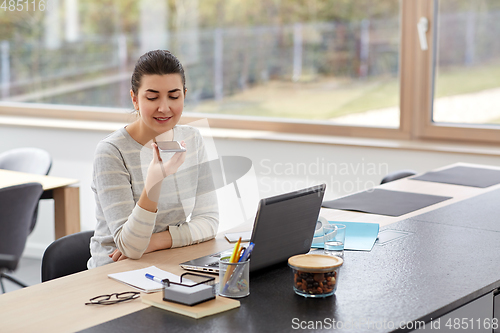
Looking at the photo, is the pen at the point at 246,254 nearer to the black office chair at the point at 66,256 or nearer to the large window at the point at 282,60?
the black office chair at the point at 66,256

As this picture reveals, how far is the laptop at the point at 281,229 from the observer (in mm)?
1452

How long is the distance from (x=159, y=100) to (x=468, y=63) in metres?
2.17

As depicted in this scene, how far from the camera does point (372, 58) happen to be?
12.0 ft

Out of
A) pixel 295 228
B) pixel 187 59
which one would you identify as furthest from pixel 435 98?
pixel 295 228

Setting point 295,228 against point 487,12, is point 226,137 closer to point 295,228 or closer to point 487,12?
point 487,12

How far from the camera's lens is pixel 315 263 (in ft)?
4.52

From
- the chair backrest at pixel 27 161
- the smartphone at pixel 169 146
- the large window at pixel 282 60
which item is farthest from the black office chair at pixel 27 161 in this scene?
the smartphone at pixel 169 146

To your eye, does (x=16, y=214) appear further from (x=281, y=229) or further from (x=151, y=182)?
(x=281, y=229)

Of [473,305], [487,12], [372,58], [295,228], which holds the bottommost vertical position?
[473,305]

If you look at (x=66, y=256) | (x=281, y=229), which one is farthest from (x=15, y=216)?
(x=281, y=229)

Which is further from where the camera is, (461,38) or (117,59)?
(117,59)

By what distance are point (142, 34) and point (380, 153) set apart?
1.90m

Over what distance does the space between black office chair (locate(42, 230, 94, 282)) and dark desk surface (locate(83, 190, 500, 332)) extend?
65 cm

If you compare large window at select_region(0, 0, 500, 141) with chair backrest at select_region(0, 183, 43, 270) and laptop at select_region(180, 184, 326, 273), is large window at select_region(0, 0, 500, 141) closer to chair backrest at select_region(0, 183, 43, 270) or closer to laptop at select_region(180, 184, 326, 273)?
chair backrest at select_region(0, 183, 43, 270)
